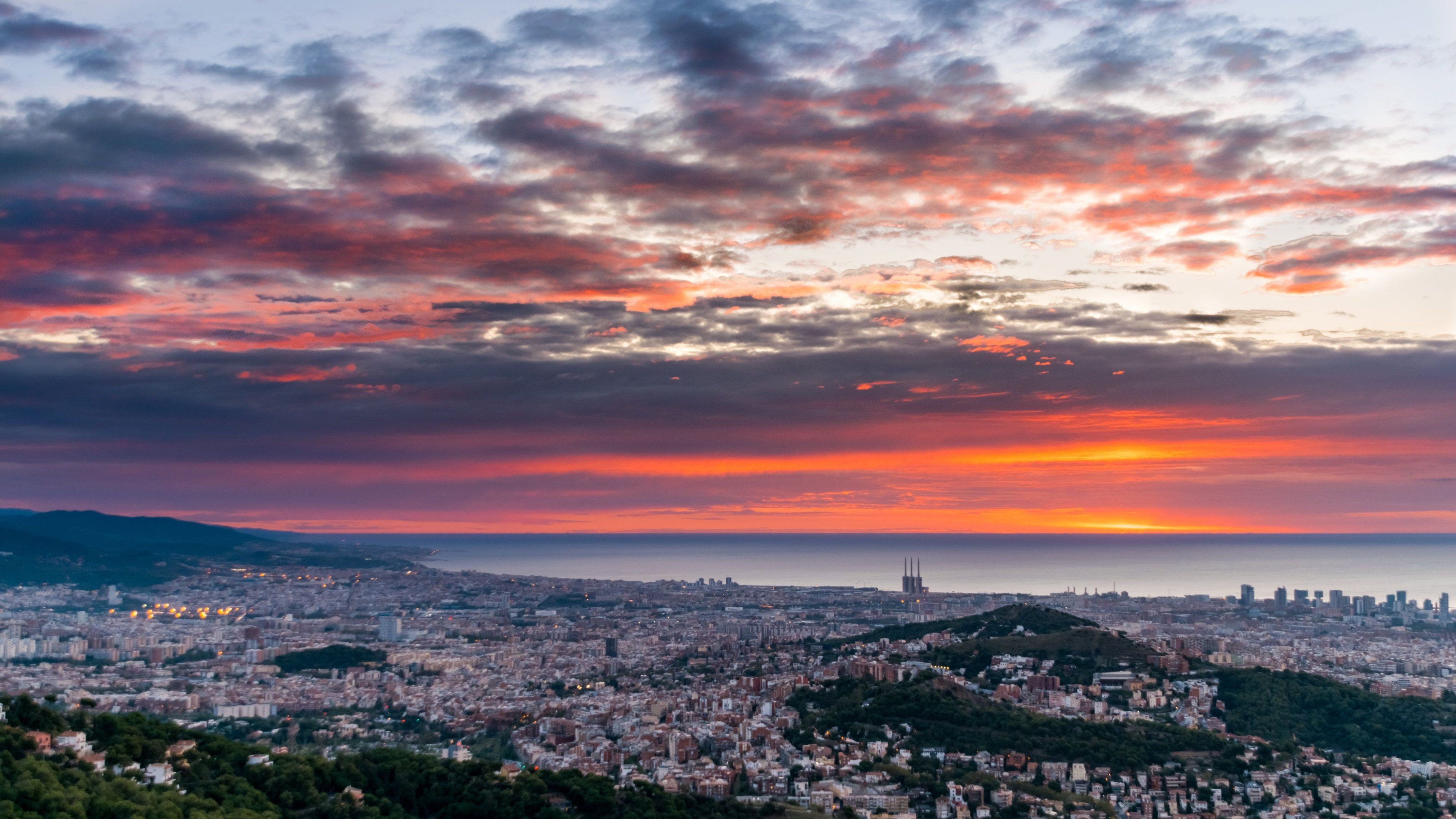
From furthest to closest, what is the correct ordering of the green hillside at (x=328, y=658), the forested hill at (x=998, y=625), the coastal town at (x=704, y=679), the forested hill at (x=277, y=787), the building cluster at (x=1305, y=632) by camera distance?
the green hillside at (x=328, y=658)
the forested hill at (x=998, y=625)
the building cluster at (x=1305, y=632)
the coastal town at (x=704, y=679)
the forested hill at (x=277, y=787)

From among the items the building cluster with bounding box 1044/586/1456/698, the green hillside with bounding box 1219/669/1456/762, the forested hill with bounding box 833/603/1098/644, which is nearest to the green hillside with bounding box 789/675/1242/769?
the green hillside with bounding box 1219/669/1456/762

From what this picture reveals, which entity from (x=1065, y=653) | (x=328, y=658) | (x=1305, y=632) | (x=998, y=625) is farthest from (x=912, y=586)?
(x=328, y=658)

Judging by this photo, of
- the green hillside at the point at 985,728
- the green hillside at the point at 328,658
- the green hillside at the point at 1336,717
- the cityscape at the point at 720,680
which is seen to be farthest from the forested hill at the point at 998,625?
the green hillside at the point at 328,658

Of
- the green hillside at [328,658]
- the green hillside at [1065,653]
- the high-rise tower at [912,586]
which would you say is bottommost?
the green hillside at [328,658]

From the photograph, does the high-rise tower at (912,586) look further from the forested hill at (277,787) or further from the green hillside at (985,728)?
the forested hill at (277,787)

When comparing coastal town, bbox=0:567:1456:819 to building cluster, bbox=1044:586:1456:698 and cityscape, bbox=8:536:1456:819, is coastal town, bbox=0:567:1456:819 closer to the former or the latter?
cityscape, bbox=8:536:1456:819

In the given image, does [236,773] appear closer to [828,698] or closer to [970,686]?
[828,698]
